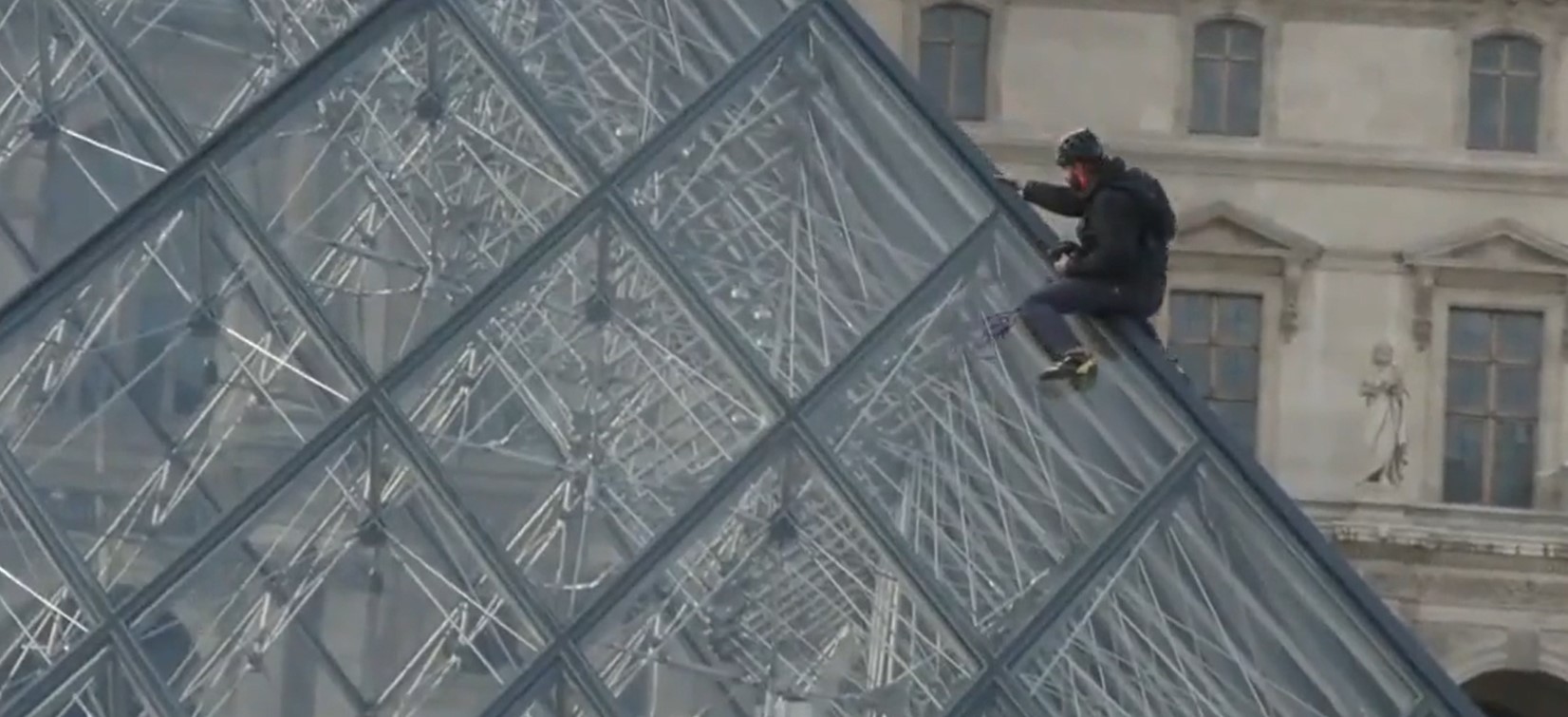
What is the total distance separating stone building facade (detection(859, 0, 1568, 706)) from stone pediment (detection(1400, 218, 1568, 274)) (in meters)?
0.02

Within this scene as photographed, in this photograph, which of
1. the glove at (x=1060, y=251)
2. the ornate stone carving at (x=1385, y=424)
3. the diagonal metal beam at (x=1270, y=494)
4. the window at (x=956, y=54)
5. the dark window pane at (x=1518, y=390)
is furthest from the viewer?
the window at (x=956, y=54)

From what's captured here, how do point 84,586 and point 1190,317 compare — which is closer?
point 84,586

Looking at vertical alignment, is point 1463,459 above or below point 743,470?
below

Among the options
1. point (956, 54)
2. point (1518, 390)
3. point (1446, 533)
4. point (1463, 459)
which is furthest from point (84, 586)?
point (1518, 390)

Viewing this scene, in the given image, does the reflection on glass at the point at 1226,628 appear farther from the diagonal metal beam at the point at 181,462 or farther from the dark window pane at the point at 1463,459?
the dark window pane at the point at 1463,459

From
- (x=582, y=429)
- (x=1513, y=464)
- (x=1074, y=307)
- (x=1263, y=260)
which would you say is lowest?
(x=1513, y=464)

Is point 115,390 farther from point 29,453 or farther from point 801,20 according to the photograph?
point 801,20

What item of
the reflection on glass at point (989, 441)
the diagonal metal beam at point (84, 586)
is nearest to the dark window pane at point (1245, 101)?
the reflection on glass at point (989, 441)

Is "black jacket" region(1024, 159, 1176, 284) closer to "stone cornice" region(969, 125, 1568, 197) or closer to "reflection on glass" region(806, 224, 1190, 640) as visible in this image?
"reflection on glass" region(806, 224, 1190, 640)

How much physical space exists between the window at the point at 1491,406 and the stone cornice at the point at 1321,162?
2.86 ft

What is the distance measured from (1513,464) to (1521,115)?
2318mm

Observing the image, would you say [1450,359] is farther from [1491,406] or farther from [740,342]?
[740,342]

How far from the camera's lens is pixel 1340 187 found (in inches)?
1204

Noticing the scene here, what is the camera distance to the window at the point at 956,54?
100 feet
